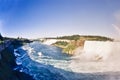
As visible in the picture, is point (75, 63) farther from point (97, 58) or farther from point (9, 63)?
point (9, 63)

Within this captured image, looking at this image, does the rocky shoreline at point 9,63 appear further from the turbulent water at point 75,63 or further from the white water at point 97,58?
the white water at point 97,58

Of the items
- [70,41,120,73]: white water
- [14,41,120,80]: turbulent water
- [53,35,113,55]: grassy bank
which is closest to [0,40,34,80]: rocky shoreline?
[14,41,120,80]: turbulent water

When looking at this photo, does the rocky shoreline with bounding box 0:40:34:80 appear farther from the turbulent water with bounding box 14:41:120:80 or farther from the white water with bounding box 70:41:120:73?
the white water with bounding box 70:41:120:73

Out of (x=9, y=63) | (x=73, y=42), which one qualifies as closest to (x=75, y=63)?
(x=73, y=42)

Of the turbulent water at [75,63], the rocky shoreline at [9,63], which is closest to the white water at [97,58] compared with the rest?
the turbulent water at [75,63]

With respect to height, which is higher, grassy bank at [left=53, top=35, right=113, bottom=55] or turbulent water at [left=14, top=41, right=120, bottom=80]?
grassy bank at [left=53, top=35, right=113, bottom=55]

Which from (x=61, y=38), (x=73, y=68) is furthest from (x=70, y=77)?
(x=61, y=38)

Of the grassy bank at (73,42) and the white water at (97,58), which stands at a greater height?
the grassy bank at (73,42)
